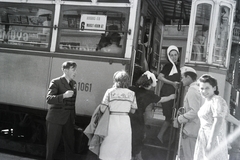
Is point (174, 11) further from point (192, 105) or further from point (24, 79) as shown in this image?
point (24, 79)

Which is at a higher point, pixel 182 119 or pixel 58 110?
pixel 182 119

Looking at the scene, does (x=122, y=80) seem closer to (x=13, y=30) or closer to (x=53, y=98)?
(x=53, y=98)

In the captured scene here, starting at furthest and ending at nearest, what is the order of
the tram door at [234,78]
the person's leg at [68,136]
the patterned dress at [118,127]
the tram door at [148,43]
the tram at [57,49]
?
the tram door at [234,78] → the tram door at [148,43] → the tram at [57,49] → the person's leg at [68,136] → the patterned dress at [118,127]

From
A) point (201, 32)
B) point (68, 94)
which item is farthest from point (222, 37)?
point (68, 94)

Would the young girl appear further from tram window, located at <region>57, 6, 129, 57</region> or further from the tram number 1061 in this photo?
the tram number 1061

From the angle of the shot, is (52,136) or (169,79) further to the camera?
(169,79)

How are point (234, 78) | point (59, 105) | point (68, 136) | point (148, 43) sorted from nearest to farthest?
point (59, 105)
point (68, 136)
point (148, 43)
point (234, 78)

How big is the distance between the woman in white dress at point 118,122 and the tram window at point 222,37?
160 centimetres

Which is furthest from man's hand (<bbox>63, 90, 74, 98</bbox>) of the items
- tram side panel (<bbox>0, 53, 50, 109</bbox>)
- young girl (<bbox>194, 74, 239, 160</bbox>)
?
young girl (<bbox>194, 74, 239, 160</bbox>)

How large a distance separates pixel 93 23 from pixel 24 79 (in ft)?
5.31

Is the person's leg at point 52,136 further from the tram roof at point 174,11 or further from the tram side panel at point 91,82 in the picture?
the tram roof at point 174,11

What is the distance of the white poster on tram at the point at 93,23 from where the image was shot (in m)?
5.41

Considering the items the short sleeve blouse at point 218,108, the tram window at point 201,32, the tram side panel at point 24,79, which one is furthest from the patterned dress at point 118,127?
the tram side panel at point 24,79

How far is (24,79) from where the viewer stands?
231 inches
